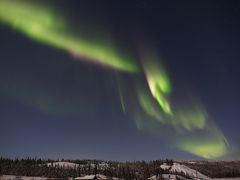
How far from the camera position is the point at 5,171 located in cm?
5647

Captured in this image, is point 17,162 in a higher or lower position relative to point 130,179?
higher

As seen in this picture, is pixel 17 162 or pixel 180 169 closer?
pixel 17 162

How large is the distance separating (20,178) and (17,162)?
923 inches

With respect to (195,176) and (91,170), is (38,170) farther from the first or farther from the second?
(195,176)

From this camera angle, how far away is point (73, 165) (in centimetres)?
6975

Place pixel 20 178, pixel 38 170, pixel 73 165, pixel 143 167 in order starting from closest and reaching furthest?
pixel 20 178, pixel 38 170, pixel 73 165, pixel 143 167

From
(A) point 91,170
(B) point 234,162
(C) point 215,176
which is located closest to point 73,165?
(A) point 91,170

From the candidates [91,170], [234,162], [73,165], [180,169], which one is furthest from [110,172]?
[234,162]

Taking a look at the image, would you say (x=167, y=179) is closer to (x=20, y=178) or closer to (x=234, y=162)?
(x=20, y=178)

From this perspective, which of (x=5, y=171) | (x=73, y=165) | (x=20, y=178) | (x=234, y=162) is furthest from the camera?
(x=234, y=162)

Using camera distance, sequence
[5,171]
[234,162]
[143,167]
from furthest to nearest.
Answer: [234,162] → [143,167] → [5,171]

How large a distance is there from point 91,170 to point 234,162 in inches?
3160

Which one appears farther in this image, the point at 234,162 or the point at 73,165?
the point at 234,162

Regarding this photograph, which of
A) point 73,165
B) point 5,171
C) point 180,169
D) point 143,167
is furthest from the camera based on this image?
point 143,167
